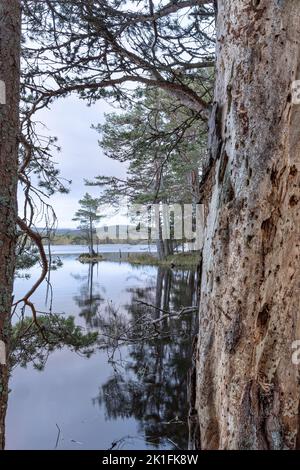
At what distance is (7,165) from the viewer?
134 cm

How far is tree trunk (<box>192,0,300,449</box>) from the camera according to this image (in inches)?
36.2

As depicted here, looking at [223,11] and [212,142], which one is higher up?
[223,11]

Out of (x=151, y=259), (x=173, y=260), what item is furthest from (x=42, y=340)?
(x=151, y=259)

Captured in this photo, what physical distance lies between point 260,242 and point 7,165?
101 centimetres

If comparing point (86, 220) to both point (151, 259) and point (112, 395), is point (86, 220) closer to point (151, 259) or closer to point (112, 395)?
point (151, 259)

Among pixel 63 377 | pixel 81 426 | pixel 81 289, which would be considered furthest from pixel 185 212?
pixel 81 426

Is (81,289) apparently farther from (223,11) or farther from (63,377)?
(223,11)

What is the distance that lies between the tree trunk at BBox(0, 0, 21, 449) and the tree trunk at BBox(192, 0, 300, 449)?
2.75 ft

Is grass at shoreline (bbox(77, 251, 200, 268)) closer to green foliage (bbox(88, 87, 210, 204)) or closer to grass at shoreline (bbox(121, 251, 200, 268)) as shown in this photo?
grass at shoreline (bbox(121, 251, 200, 268))

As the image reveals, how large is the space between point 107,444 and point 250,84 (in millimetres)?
5077

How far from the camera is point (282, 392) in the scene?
0.91 m

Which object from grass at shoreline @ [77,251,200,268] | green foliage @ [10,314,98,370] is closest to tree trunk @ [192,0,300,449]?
green foliage @ [10,314,98,370]

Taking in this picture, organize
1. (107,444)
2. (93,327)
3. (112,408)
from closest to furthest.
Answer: (107,444) < (112,408) < (93,327)

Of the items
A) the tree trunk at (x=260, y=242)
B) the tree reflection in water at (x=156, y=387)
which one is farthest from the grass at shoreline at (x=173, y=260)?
the tree trunk at (x=260, y=242)
